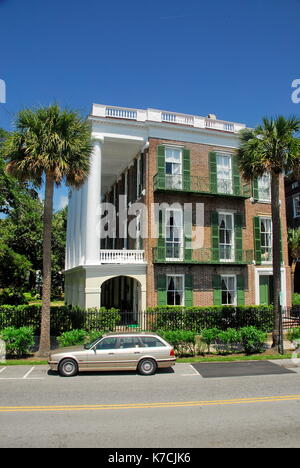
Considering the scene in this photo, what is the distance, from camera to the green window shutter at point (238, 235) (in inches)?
934

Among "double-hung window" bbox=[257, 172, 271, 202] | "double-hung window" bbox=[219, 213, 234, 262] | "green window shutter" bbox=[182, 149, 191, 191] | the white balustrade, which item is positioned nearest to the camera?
"green window shutter" bbox=[182, 149, 191, 191]

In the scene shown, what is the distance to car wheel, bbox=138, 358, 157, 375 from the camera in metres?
12.7

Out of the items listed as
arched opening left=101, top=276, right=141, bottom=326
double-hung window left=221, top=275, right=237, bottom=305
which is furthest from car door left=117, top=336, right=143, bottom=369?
double-hung window left=221, top=275, right=237, bottom=305

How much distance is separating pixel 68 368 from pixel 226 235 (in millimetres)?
14789

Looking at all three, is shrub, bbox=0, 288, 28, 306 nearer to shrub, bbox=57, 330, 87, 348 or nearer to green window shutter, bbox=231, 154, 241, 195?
shrub, bbox=57, 330, 87, 348

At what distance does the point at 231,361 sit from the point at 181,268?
27.2ft

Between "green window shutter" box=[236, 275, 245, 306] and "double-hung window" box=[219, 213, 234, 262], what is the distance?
1338 mm

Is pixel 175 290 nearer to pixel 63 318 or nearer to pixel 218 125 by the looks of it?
pixel 63 318

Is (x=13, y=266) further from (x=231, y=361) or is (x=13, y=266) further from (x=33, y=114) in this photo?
(x=231, y=361)

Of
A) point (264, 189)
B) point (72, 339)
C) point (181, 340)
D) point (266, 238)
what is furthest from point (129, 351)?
point (264, 189)

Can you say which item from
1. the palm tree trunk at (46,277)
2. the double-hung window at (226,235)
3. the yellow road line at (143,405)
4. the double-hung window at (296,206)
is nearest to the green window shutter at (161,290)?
the double-hung window at (226,235)

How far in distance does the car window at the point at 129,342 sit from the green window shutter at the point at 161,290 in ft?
29.5

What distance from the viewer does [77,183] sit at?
16594 millimetres

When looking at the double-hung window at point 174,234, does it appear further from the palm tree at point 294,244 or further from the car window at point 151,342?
the palm tree at point 294,244
